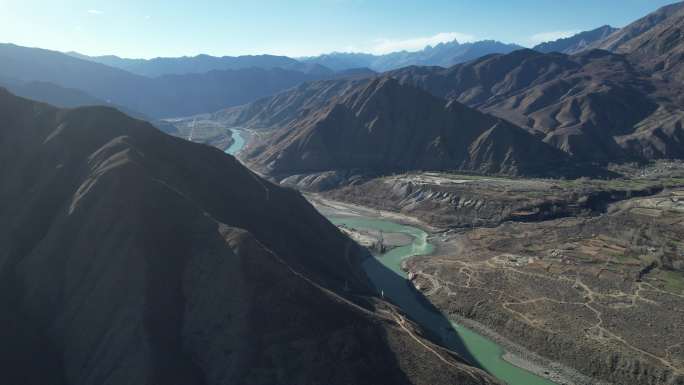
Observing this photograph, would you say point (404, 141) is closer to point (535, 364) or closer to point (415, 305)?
point (415, 305)

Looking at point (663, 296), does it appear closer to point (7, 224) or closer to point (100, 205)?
point (100, 205)

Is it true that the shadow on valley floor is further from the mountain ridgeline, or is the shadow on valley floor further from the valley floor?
the mountain ridgeline

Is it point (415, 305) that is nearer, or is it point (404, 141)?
point (415, 305)

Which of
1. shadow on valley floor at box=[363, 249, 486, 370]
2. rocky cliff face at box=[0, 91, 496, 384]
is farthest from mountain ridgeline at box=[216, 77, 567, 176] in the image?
rocky cliff face at box=[0, 91, 496, 384]

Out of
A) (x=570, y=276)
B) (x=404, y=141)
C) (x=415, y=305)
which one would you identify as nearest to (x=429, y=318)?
(x=415, y=305)

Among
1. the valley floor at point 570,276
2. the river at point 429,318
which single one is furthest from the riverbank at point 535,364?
the river at point 429,318

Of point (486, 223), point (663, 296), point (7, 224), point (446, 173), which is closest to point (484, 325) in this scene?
point (663, 296)

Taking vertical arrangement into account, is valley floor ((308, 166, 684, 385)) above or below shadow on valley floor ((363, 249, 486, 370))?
above

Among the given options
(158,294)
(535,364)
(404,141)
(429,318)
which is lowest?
(535,364)
